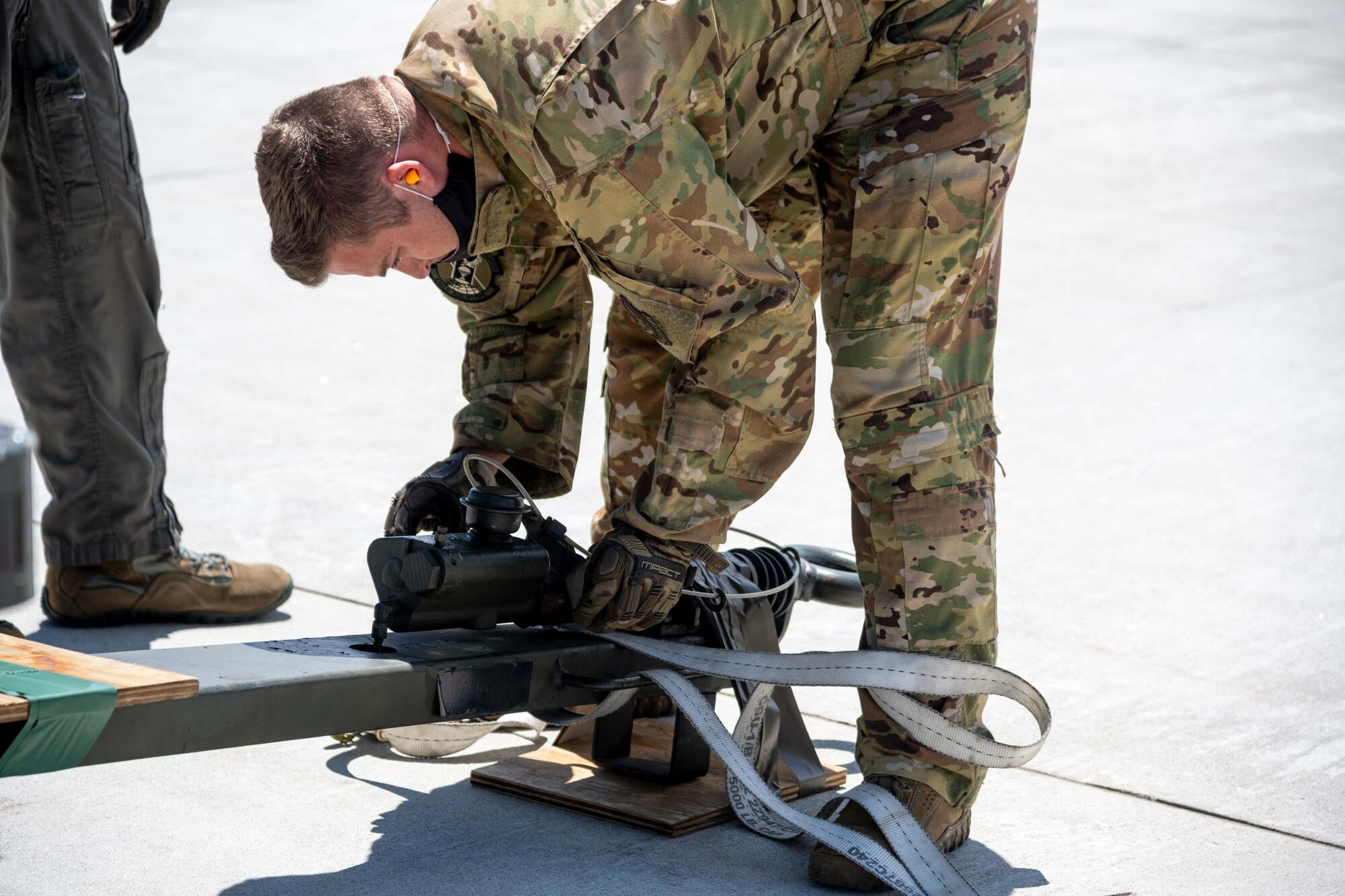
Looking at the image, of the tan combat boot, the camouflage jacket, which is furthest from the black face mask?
the tan combat boot

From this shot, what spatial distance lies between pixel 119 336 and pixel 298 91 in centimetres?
627

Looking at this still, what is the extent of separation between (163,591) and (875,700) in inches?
63.1

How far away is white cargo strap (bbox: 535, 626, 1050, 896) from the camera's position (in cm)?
243

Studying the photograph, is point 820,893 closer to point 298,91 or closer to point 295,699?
point 295,699

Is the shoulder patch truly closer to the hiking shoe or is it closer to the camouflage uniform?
the camouflage uniform

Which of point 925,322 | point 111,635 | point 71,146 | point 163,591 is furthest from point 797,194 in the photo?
point 111,635

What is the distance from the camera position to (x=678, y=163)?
2.31 m

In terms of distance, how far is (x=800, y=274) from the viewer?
305 cm

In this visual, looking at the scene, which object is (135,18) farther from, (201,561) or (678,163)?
(678,163)

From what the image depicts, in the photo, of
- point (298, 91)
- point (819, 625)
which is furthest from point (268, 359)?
point (298, 91)

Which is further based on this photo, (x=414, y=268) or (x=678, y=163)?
(x=414, y=268)

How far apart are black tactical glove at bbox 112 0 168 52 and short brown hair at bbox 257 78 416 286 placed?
134 cm

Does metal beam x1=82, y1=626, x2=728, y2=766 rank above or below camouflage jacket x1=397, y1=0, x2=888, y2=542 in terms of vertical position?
below

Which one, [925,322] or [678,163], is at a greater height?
[678,163]
